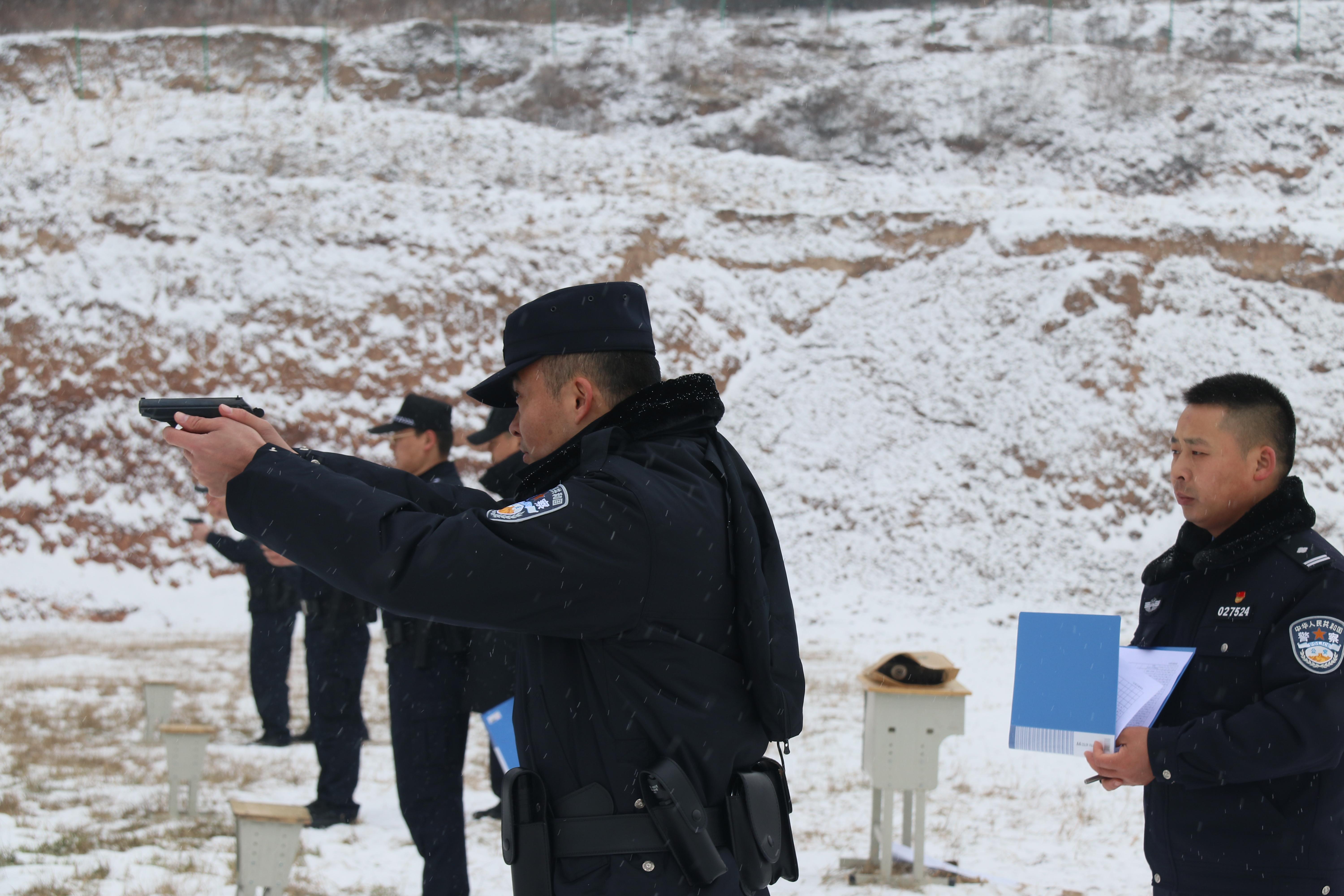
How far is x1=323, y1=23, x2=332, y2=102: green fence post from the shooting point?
107 ft

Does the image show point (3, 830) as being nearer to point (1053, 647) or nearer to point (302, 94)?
point (1053, 647)

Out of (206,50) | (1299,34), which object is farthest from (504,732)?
(1299,34)

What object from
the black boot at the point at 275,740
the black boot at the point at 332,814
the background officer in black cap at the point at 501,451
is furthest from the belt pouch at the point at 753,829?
the black boot at the point at 275,740

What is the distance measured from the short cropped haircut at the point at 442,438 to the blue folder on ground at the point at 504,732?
64.8 inches

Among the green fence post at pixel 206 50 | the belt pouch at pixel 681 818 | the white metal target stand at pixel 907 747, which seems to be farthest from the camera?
the green fence post at pixel 206 50

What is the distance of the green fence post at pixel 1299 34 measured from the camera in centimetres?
3359

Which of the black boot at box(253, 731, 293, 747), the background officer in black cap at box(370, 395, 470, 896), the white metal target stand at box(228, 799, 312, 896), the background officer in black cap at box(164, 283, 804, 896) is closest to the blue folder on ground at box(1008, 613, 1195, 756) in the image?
the background officer in black cap at box(164, 283, 804, 896)

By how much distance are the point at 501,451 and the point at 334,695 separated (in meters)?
1.72

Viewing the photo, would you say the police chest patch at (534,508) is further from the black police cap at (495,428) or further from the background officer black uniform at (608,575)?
the black police cap at (495,428)

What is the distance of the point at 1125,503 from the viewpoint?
18.4m

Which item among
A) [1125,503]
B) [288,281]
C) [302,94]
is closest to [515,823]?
[1125,503]

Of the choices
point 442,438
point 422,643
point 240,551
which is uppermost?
point 442,438

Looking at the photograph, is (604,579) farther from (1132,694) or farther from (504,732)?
(504,732)

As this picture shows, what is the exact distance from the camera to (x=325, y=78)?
32.9m
